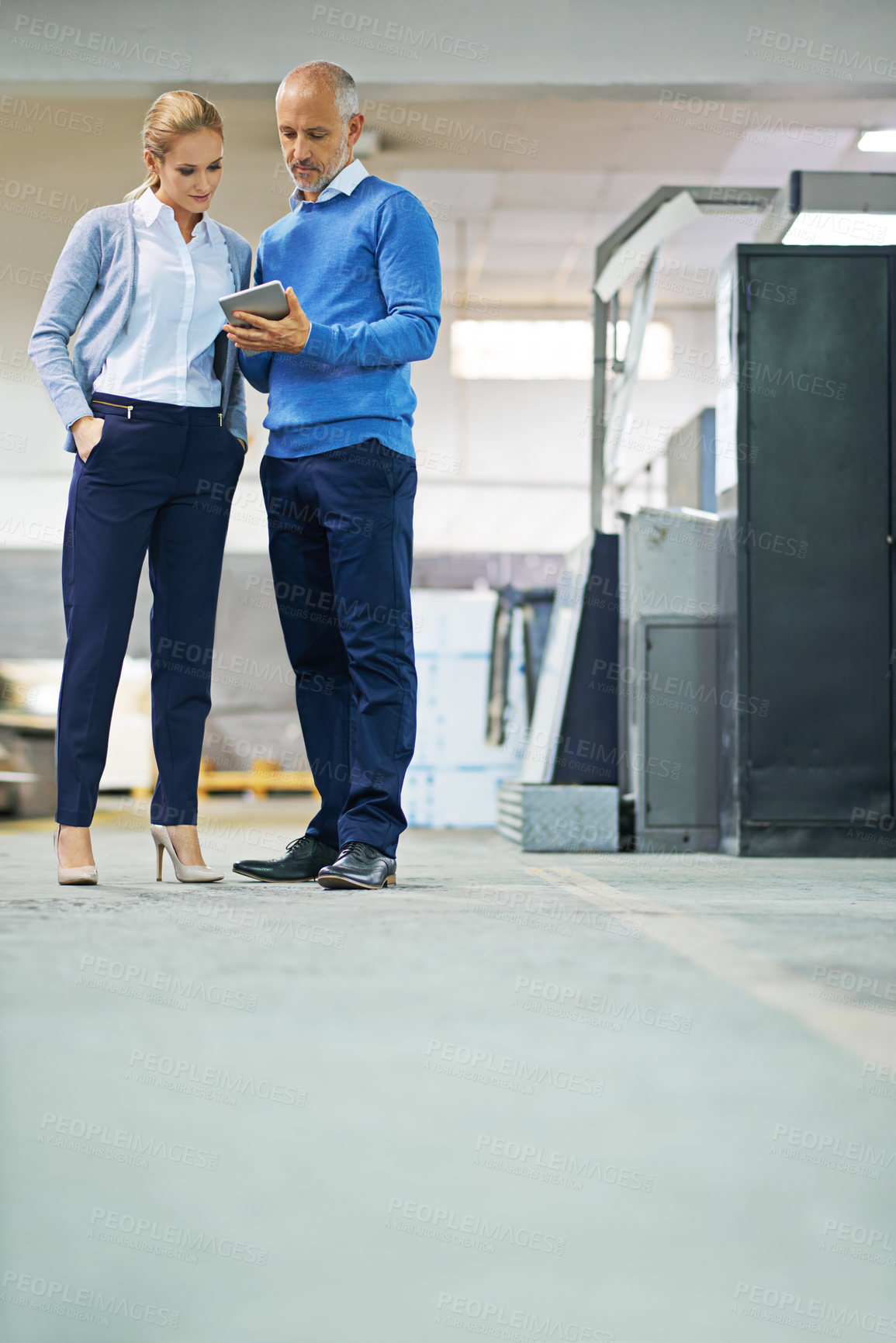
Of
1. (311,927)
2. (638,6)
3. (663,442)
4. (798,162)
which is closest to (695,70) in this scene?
(638,6)

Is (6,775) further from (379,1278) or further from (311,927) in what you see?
(379,1278)

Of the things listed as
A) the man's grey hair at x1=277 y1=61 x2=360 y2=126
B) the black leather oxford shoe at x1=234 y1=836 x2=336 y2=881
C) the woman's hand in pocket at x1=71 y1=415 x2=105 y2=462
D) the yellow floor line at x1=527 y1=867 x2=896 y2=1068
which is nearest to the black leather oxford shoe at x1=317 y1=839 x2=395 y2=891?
the black leather oxford shoe at x1=234 y1=836 x2=336 y2=881

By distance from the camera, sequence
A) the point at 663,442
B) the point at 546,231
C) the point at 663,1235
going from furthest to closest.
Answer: the point at 663,442 < the point at 546,231 < the point at 663,1235

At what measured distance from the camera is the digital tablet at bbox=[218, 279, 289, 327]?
2.15 metres

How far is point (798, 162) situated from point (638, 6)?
4.02 m

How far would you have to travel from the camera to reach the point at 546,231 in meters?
11.4

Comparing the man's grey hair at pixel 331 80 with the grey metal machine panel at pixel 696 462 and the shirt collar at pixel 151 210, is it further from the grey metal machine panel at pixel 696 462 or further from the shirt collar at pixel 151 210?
the grey metal machine panel at pixel 696 462

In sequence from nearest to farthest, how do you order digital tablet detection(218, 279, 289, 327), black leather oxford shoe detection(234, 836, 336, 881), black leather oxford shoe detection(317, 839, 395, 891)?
digital tablet detection(218, 279, 289, 327), black leather oxford shoe detection(317, 839, 395, 891), black leather oxford shoe detection(234, 836, 336, 881)

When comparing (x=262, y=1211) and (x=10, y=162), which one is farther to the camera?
(x=10, y=162)

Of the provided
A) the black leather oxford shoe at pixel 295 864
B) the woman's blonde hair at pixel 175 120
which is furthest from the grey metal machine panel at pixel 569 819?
the woman's blonde hair at pixel 175 120

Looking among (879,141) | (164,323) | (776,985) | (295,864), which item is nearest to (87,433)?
(164,323)

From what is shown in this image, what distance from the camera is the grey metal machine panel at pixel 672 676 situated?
13.9ft

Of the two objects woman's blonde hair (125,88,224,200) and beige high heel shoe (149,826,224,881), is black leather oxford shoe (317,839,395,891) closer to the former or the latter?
beige high heel shoe (149,826,224,881)

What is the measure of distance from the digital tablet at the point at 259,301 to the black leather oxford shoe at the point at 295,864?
109 centimetres
